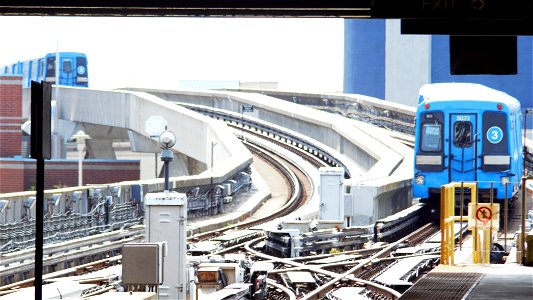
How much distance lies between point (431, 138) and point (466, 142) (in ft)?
2.96

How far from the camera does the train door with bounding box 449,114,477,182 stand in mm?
30188

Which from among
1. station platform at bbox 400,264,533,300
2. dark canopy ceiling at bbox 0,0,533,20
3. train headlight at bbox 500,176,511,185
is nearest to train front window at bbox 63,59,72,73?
train headlight at bbox 500,176,511,185

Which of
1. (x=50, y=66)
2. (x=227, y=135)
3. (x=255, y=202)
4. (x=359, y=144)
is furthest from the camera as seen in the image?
(x=50, y=66)

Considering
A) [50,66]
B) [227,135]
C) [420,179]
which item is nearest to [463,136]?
[420,179]

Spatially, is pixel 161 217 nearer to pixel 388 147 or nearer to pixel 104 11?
pixel 104 11

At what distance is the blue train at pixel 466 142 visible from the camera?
29984 mm

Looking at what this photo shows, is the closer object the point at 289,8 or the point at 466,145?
the point at 289,8

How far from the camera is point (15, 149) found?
6412cm

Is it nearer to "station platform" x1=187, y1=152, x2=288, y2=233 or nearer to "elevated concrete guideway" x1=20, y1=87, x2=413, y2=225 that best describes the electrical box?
"station platform" x1=187, y1=152, x2=288, y2=233

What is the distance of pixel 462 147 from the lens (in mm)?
30312

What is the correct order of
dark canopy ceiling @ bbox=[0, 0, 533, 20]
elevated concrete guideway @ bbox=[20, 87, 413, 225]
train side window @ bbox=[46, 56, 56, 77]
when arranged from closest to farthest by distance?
dark canopy ceiling @ bbox=[0, 0, 533, 20], elevated concrete guideway @ bbox=[20, 87, 413, 225], train side window @ bbox=[46, 56, 56, 77]

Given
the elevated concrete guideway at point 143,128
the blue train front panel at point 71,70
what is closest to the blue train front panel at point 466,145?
the elevated concrete guideway at point 143,128

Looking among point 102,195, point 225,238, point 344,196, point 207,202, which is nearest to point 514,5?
point 225,238

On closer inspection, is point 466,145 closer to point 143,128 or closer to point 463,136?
point 463,136
